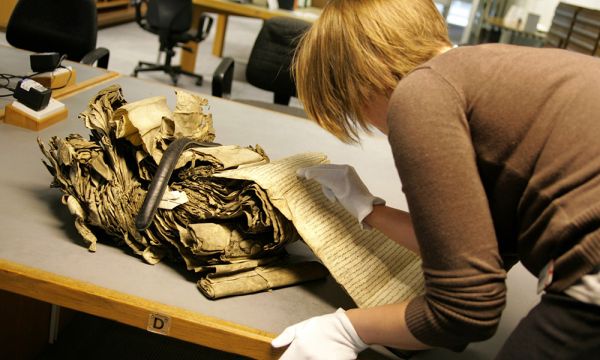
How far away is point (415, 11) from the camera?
0.94 metres

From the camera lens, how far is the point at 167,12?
179 inches

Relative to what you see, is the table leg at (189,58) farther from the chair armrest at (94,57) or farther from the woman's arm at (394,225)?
the woman's arm at (394,225)

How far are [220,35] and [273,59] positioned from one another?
3511 mm

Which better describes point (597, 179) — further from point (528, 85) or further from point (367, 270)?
point (367, 270)

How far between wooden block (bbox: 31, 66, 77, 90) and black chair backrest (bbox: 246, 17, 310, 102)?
103cm

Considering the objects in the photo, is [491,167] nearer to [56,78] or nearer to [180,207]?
[180,207]

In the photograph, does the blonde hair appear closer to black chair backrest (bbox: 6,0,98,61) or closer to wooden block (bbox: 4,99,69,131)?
wooden block (bbox: 4,99,69,131)

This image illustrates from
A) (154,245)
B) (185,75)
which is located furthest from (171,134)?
(185,75)

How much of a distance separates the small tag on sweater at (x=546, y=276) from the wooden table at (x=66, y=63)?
1.61 metres

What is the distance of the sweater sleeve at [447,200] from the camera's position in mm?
781

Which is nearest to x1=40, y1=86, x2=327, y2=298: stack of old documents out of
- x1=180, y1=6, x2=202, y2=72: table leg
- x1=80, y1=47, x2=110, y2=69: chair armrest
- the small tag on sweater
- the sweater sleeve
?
the sweater sleeve

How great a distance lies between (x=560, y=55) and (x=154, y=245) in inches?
30.5

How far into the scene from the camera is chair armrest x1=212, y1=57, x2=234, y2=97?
2604mm

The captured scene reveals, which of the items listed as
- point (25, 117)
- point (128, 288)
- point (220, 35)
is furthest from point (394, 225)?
point (220, 35)
